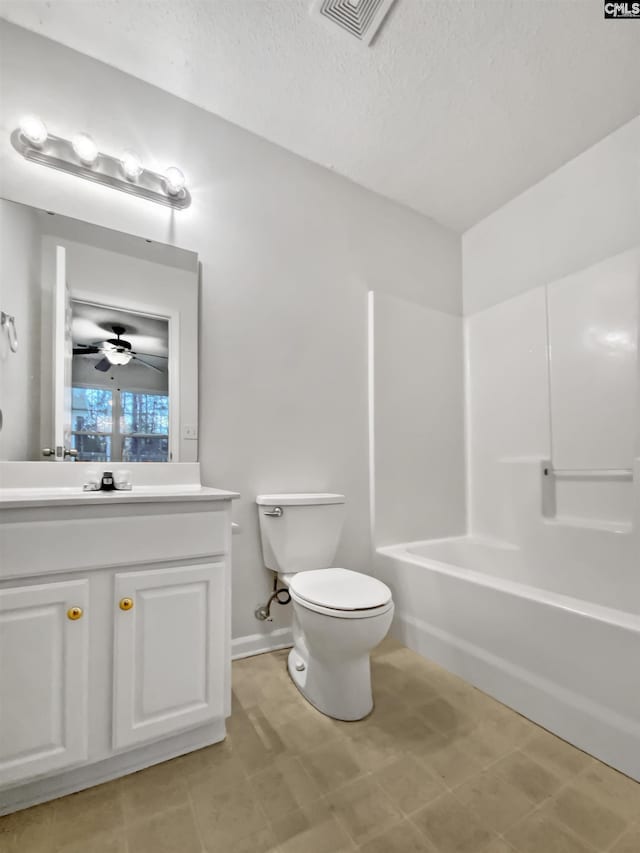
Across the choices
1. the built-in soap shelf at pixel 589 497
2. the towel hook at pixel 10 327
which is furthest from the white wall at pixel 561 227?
the towel hook at pixel 10 327

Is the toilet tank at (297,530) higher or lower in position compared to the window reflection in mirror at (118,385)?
lower

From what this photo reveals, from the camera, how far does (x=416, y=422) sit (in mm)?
2393

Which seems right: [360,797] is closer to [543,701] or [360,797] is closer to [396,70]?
[543,701]

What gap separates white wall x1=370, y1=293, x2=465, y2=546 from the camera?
89.0 inches

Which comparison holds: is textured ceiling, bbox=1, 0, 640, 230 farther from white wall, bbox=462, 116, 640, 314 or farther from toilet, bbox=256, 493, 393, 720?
toilet, bbox=256, 493, 393, 720

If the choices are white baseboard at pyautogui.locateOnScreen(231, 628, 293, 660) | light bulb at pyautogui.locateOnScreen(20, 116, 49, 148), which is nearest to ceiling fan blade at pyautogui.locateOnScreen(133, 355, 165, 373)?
light bulb at pyautogui.locateOnScreen(20, 116, 49, 148)

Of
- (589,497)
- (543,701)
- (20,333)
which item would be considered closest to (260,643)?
(543,701)

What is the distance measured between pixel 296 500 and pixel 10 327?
1263 millimetres

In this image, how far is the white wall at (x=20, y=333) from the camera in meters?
1.40

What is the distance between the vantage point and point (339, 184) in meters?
2.23

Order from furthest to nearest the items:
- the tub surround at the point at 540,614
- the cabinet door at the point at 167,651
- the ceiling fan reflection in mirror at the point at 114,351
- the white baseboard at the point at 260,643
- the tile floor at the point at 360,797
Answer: the white baseboard at the point at 260,643 < the ceiling fan reflection in mirror at the point at 114,351 < the tub surround at the point at 540,614 < the cabinet door at the point at 167,651 < the tile floor at the point at 360,797

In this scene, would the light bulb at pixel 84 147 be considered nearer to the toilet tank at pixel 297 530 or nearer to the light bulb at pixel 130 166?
the light bulb at pixel 130 166

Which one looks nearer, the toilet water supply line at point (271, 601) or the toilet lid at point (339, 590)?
the toilet lid at point (339, 590)

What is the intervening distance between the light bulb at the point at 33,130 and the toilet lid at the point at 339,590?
6.16ft
